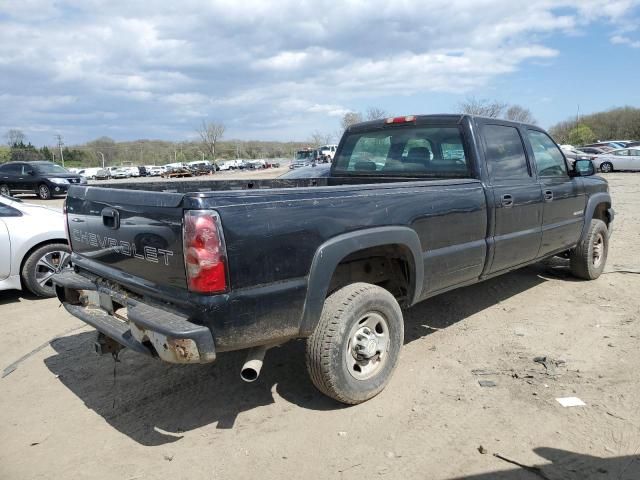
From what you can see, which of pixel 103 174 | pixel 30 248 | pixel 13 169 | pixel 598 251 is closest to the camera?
pixel 30 248

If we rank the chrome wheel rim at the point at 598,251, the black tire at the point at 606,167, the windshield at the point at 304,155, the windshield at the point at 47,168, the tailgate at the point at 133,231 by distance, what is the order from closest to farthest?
the tailgate at the point at 133,231 → the chrome wheel rim at the point at 598,251 → the windshield at the point at 47,168 → the black tire at the point at 606,167 → the windshield at the point at 304,155

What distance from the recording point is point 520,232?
462 centimetres

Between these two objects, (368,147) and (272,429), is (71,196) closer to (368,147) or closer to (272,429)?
(272,429)

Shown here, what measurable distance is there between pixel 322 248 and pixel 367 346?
2.73ft

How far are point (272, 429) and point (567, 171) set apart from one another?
4.28m

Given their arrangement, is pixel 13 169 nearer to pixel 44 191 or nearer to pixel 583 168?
pixel 44 191

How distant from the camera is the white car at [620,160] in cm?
2833

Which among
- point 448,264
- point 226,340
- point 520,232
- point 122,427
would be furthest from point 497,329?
point 122,427

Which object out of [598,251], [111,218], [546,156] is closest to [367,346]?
[111,218]

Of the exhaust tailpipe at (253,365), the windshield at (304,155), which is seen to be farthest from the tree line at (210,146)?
the exhaust tailpipe at (253,365)

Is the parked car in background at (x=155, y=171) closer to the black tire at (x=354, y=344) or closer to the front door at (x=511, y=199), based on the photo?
the front door at (x=511, y=199)

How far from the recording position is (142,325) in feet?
8.87

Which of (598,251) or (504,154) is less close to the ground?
(504,154)

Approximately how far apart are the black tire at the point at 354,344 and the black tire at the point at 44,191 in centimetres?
2079
